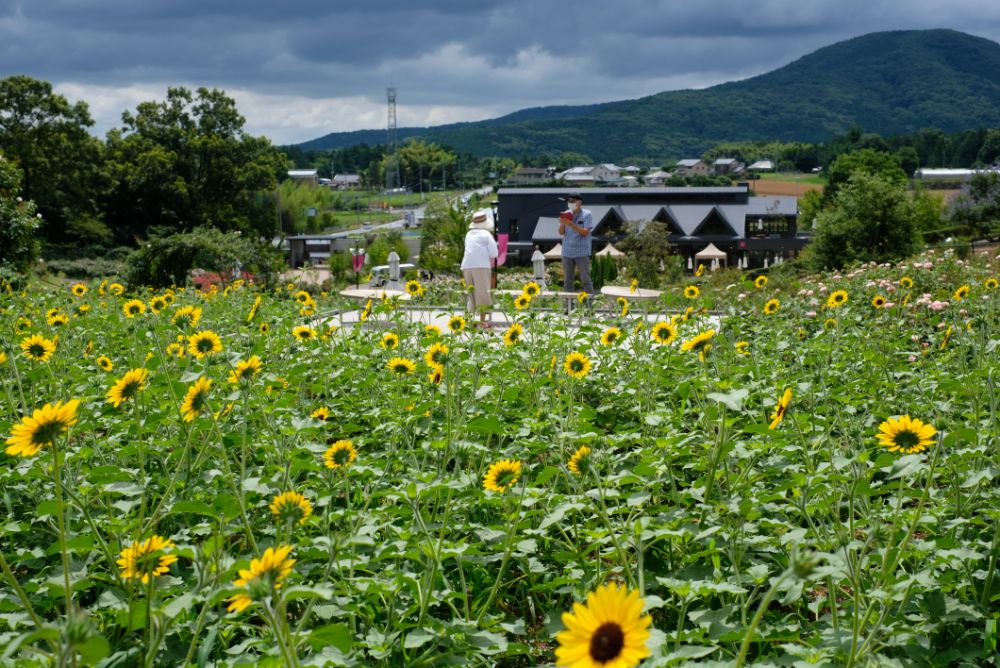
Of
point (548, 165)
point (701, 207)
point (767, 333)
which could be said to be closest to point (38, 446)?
point (767, 333)

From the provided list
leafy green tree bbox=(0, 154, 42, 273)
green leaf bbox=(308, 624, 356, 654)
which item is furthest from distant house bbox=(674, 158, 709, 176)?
green leaf bbox=(308, 624, 356, 654)

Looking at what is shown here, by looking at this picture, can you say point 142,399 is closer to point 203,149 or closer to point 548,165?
point 203,149

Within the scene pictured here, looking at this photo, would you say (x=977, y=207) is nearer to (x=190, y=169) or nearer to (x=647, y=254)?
(x=647, y=254)

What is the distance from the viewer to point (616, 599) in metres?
1.26

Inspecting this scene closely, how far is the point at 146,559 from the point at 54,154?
152 feet

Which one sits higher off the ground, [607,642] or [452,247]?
[607,642]

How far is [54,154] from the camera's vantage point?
139 feet

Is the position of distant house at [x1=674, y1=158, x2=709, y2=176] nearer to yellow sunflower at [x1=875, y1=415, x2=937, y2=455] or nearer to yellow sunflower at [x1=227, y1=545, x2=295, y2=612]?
yellow sunflower at [x1=875, y1=415, x2=937, y2=455]

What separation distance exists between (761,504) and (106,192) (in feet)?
159

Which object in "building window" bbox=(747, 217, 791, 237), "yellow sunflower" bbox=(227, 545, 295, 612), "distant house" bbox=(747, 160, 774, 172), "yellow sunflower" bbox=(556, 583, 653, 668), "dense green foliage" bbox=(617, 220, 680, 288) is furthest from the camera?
"distant house" bbox=(747, 160, 774, 172)

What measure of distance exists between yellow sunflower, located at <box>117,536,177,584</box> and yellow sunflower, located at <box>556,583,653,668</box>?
993 millimetres

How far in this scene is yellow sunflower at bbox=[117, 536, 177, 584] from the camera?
1905 millimetres

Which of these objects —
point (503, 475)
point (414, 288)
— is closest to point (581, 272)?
point (414, 288)

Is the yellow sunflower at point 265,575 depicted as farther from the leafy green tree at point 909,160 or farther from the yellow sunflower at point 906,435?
the leafy green tree at point 909,160
